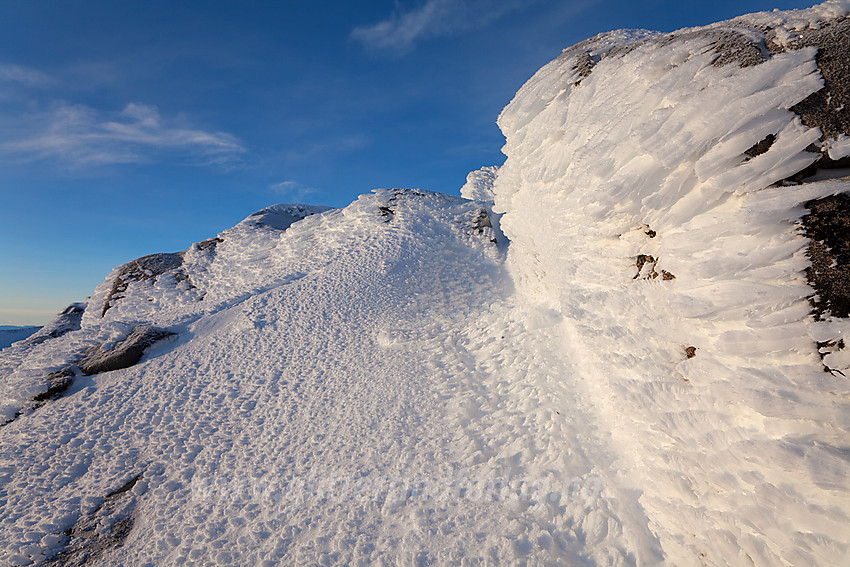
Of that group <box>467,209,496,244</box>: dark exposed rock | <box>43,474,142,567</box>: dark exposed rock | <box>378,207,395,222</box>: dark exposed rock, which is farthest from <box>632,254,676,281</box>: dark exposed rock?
<box>378,207,395,222</box>: dark exposed rock

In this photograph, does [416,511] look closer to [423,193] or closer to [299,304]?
[299,304]

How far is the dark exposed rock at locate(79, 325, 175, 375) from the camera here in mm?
5691

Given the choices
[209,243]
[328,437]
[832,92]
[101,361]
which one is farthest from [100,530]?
[209,243]

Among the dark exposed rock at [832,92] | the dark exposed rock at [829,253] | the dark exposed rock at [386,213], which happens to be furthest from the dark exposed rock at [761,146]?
the dark exposed rock at [386,213]

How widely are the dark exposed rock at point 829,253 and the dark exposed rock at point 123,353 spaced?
737 cm

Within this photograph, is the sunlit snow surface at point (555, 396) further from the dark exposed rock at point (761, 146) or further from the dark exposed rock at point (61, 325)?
the dark exposed rock at point (61, 325)

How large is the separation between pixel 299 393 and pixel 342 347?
0.90 meters

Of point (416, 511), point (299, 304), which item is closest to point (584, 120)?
point (416, 511)

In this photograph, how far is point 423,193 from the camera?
9.27 m

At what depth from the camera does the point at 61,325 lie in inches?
360

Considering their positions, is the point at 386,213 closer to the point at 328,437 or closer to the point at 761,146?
the point at 328,437

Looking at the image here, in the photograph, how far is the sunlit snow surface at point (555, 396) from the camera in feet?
7.19

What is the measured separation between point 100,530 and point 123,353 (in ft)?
10.1

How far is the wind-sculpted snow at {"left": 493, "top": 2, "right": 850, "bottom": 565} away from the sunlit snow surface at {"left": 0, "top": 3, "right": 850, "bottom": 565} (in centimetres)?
1
